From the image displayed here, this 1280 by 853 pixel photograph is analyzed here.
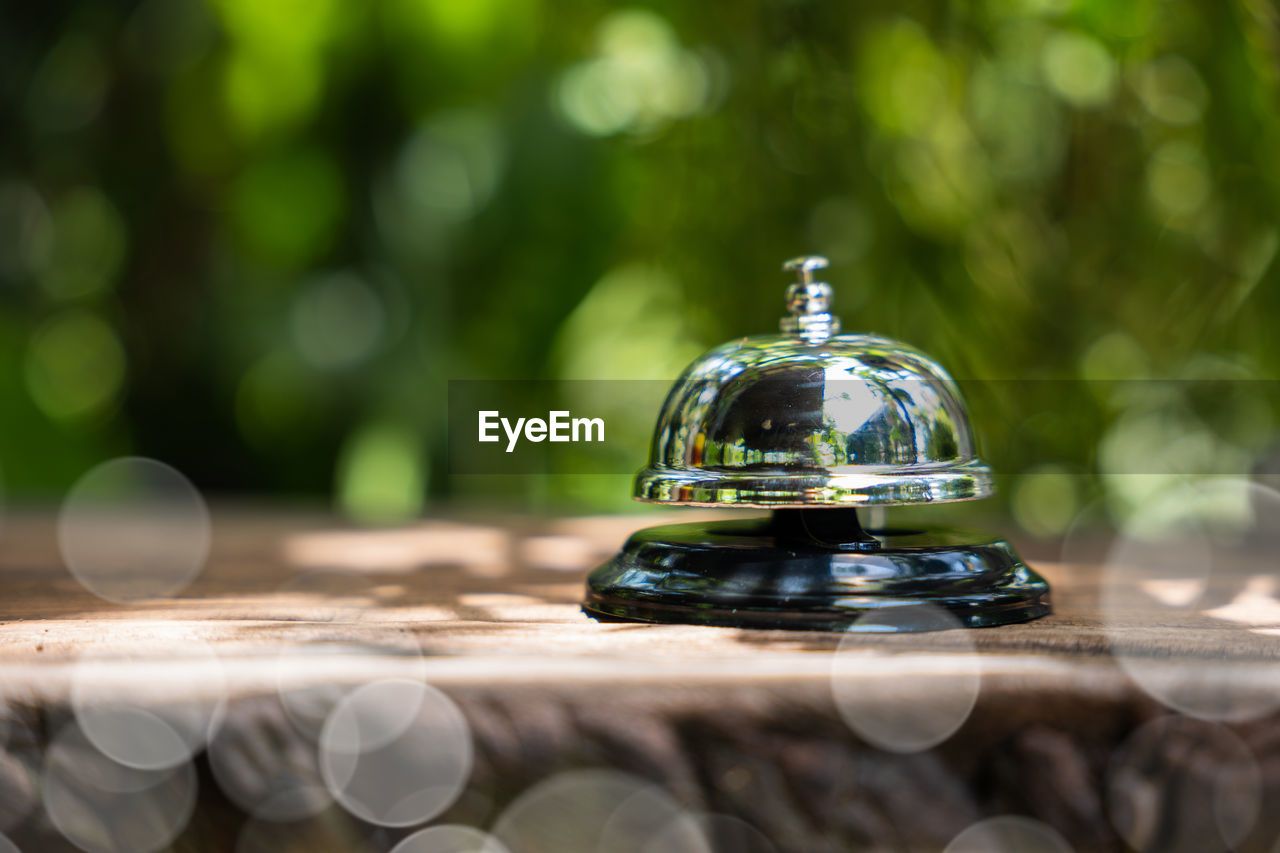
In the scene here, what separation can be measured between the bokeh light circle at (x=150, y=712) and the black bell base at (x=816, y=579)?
0.19 metres

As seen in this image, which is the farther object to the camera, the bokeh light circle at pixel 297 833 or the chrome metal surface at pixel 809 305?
the chrome metal surface at pixel 809 305

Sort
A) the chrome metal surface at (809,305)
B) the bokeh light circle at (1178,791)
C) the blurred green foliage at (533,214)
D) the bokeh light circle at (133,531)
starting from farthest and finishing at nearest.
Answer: the blurred green foliage at (533,214)
the bokeh light circle at (133,531)
the chrome metal surface at (809,305)
the bokeh light circle at (1178,791)

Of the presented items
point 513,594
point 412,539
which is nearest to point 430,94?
point 412,539

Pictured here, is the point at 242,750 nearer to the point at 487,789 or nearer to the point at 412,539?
the point at 487,789

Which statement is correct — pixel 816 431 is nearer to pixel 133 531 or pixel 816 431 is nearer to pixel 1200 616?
pixel 1200 616

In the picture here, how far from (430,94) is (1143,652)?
1248mm

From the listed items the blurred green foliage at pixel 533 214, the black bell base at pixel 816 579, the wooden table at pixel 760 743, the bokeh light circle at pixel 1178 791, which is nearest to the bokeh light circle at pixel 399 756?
the wooden table at pixel 760 743

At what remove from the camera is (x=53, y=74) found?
145cm

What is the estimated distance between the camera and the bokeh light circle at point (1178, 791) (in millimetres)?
378

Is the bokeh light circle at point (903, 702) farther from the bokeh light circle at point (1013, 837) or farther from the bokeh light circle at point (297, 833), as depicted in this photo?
the bokeh light circle at point (297, 833)

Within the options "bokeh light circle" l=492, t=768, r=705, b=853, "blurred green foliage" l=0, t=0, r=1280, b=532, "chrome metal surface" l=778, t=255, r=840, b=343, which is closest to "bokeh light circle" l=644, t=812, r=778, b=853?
"bokeh light circle" l=492, t=768, r=705, b=853

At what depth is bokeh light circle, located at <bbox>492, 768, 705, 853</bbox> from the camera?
38 centimetres

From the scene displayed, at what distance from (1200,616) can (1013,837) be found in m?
0.22

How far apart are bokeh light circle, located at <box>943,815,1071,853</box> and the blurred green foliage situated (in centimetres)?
94
